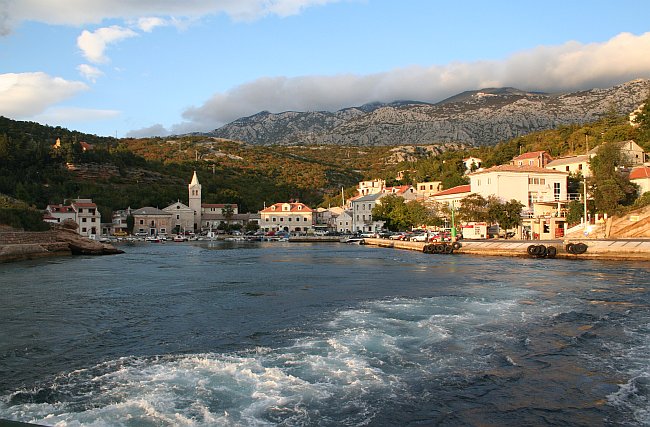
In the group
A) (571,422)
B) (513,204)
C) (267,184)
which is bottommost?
(571,422)

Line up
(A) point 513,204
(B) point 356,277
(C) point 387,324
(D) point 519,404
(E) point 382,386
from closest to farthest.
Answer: (D) point 519,404, (E) point 382,386, (C) point 387,324, (B) point 356,277, (A) point 513,204

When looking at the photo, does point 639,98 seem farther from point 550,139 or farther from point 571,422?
point 571,422

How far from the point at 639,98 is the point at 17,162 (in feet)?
452

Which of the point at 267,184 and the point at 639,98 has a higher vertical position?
the point at 639,98

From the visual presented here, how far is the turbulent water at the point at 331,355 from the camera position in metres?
8.27

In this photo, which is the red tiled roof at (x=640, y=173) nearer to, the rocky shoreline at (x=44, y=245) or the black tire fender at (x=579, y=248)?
the black tire fender at (x=579, y=248)

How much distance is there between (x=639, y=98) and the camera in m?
128

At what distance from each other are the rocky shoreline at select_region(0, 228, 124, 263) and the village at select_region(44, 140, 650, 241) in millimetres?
7942

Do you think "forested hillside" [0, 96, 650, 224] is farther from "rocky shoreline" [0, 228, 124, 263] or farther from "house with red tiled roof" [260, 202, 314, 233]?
"rocky shoreline" [0, 228, 124, 263]

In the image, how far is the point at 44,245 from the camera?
47.7m

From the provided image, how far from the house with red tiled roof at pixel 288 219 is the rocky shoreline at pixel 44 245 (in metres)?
42.2

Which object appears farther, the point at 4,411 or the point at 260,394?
the point at 260,394

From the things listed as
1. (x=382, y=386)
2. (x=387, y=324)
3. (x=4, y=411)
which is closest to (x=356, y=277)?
(x=387, y=324)

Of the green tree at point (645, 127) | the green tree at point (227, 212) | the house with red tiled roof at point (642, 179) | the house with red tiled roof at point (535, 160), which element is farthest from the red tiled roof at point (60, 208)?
the green tree at point (645, 127)
